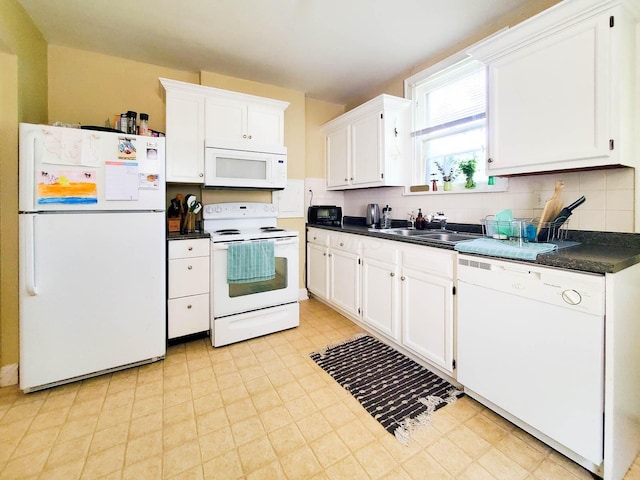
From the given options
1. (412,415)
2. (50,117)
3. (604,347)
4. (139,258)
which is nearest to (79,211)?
(139,258)

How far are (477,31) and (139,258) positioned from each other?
10.2 feet

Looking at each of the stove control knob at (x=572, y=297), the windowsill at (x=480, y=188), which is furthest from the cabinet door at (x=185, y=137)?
the stove control knob at (x=572, y=297)

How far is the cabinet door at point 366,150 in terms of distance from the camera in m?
2.91

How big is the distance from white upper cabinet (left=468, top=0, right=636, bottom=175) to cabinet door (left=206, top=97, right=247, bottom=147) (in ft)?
6.60

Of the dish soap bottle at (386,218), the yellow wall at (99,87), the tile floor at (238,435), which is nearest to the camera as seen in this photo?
the tile floor at (238,435)

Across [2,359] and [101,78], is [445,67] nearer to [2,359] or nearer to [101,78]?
[101,78]

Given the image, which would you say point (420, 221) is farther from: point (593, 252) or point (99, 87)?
point (99, 87)

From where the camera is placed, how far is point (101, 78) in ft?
8.67

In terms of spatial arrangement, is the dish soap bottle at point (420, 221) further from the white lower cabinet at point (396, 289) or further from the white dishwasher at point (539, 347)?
the white dishwasher at point (539, 347)

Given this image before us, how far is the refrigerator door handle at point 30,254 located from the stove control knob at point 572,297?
2.80 meters

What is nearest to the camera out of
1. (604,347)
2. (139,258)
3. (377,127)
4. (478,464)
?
(604,347)

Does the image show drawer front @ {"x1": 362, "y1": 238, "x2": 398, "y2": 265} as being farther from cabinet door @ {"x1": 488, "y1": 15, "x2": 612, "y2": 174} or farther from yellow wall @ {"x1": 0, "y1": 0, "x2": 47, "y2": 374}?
yellow wall @ {"x1": 0, "y1": 0, "x2": 47, "y2": 374}

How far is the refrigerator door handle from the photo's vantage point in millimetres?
1697

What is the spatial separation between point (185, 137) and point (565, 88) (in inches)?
107
